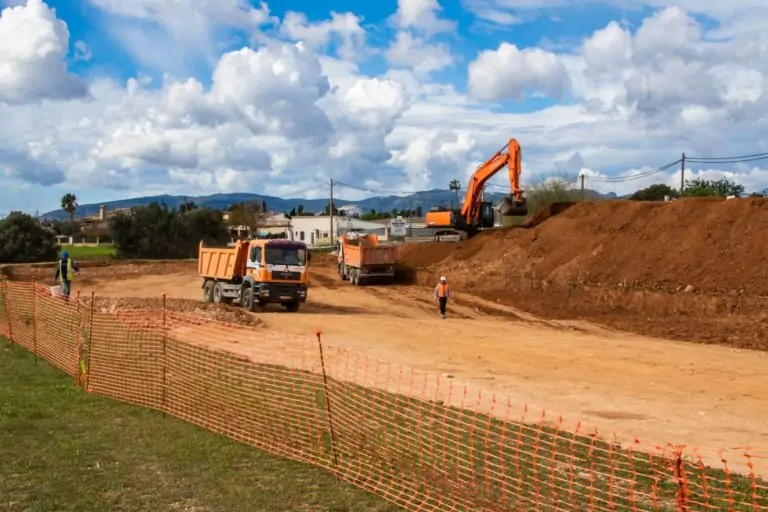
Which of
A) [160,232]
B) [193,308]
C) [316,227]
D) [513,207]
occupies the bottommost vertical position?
[193,308]

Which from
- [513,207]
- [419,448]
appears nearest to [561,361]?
[419,448]

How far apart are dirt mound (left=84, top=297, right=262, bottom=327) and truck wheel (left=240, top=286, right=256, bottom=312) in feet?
2.98

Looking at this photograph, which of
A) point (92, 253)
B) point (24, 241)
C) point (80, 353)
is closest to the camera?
point (80, 353)

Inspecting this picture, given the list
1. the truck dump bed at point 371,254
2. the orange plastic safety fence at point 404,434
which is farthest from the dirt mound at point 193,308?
the truck dump bed at point 371,254

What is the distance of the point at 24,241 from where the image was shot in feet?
217

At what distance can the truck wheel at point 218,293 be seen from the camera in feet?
97.6

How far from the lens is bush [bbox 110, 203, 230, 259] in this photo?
73062 millimetres

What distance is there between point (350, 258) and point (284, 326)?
16.4 m

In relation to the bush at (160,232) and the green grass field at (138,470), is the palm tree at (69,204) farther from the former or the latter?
the green grass field at (138,470)

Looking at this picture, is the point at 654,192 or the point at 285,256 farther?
the point at 654,192

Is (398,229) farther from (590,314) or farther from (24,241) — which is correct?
(590,314)

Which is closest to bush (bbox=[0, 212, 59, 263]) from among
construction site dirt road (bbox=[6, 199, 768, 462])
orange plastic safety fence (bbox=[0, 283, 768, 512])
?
construction site dirt road (bbox=[6, 199, 768, 462])

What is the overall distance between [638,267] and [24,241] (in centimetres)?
5300

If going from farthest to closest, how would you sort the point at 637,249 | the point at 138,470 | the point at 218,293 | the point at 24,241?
the point at 24,241, the point at 637,249, the point at 218,293, the point at 138,470
